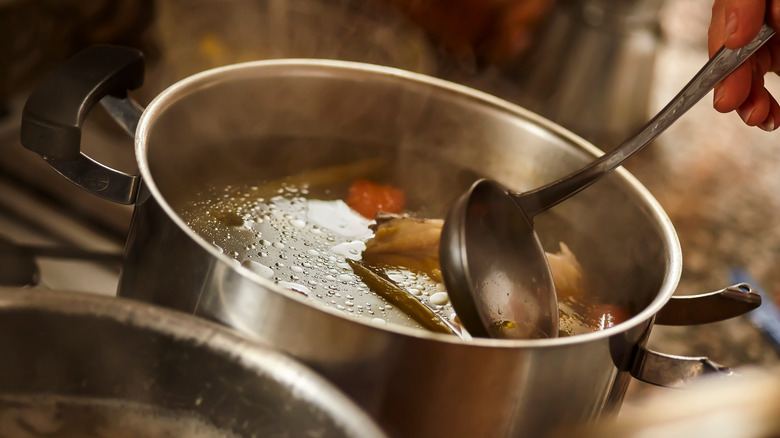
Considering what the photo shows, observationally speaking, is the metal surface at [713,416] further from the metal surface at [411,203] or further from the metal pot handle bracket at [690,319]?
the metal pot handle bracket at [690,319]

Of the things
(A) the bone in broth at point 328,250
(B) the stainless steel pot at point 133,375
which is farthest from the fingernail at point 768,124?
(B) the stainless steel pot at point 133,375

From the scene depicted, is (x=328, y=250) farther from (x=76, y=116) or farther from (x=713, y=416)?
(x=713, y=416)

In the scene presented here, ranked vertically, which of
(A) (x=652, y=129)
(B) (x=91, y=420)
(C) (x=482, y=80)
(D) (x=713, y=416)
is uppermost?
(C) (x=482, y=80)

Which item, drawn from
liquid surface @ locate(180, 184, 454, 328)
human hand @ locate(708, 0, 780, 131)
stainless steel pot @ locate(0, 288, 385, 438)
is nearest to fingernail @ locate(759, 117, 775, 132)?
Result: human hand @ locate(708, 0, 780, 131)

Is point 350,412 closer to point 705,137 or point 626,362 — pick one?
point 626,362

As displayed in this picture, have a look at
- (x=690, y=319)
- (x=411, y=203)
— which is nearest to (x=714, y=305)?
(x=690, y=319)

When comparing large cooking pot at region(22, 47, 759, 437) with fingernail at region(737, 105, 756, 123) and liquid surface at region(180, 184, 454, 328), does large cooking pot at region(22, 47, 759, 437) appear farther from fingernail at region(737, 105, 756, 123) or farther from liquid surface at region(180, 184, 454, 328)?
fingernail at region(737, 105, 756, 123)

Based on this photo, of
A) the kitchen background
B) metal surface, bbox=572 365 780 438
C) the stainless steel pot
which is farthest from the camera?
the kitchen background
